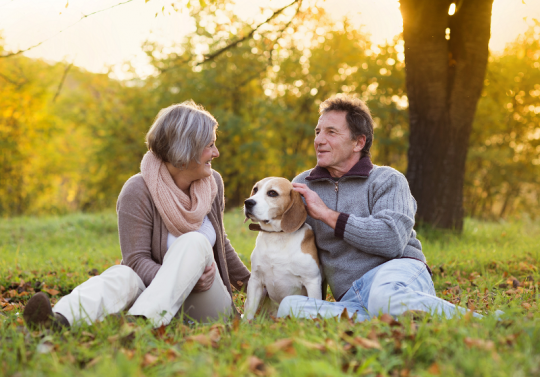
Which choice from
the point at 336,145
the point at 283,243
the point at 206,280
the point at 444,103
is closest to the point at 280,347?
the point at 206,280

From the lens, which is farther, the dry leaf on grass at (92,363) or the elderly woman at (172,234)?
the elderly woman at (172,234)

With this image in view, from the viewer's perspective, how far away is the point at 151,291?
112 inches

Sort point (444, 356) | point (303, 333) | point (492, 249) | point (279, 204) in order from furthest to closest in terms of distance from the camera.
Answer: point (492, 249)
point (279, 204)
point (303, 333)
point (444, 356)

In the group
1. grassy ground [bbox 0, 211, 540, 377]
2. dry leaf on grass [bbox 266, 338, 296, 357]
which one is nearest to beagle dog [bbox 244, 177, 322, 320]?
grassy ground [bbox 0, 211, 540, 377]

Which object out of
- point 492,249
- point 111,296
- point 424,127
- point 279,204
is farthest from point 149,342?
point 424,127

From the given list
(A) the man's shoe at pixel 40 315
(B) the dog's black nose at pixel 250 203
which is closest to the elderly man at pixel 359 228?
(B) the dog's black nose at pixel 250 203

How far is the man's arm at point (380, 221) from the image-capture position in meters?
3.25

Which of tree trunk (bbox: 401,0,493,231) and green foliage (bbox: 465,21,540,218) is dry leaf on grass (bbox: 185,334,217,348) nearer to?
tree trunk (bbox: 401,0,493,231)

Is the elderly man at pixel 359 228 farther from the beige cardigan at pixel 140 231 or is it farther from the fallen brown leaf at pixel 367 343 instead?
the beige cardigan at pixel 140 231

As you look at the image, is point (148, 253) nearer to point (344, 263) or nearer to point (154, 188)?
point (154, 188)

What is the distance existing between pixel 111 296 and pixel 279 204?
1342 mm

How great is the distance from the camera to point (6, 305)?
13.6ft

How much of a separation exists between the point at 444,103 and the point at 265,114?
9.40 metres

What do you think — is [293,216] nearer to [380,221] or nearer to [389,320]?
[380,221]
